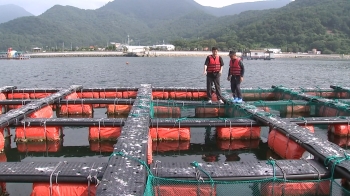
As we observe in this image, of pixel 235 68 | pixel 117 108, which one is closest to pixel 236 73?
pixel 235 68

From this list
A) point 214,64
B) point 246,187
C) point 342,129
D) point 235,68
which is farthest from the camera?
point 214,64

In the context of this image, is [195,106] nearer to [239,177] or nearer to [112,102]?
[112,102]

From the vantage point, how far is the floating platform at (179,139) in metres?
5.81

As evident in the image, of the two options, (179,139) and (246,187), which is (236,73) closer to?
(179,139)

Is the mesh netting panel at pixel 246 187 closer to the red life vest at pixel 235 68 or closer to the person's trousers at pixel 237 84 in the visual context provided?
the person's trousers at pixel 237 84

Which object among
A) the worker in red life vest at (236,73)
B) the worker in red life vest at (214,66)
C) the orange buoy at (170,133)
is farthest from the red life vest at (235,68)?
the orange buoy at (170,133)

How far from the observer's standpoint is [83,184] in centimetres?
580

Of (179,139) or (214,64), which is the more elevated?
(214,64)

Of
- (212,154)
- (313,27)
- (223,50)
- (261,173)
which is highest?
(313,27)

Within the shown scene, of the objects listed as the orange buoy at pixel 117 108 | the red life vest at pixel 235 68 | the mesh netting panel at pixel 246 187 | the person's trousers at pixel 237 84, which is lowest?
the mesh netting panel at pixel 246 187

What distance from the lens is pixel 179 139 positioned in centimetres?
1024

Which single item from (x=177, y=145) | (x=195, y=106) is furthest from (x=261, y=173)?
(x=195, y=106)

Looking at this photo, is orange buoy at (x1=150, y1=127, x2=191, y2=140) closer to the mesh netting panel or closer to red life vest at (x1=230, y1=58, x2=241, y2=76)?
red life vest at (x1=230, y1=58, x2=241, y2=76)

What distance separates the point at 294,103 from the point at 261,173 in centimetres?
911
